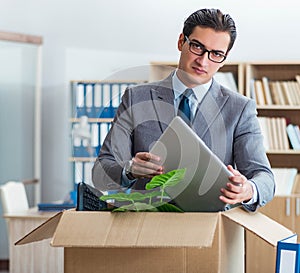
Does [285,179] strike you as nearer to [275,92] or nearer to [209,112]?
[275,92]

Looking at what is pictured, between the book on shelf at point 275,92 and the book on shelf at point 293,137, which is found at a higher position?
the book on shelf at point 275,92

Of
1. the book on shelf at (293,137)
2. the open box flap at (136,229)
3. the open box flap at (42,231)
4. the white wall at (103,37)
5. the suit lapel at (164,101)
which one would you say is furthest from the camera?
the white wall at (103,37)

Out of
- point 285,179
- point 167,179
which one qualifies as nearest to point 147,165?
point 167,179

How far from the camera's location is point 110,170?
5.08ft

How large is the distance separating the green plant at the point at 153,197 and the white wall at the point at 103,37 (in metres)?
5.37

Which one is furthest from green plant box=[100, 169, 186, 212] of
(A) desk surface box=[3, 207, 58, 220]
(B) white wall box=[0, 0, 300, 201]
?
(B) white wall box=[0, 0, 300, 201]

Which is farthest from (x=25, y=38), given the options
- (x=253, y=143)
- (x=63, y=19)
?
(x=253, y=143)

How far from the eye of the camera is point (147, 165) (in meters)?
1.50

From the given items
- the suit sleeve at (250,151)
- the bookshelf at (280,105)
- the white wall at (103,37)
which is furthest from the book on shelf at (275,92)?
the suit sleeve at (250,151)

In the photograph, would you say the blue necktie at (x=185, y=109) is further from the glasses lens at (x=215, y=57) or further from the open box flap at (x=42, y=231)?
the open box flap at (x=42, y=231)

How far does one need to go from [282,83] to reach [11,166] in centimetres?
257

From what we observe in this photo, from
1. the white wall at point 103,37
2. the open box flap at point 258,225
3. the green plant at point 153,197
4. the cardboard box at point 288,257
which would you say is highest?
the white wall at point 103,37

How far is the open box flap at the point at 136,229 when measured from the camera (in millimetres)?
1465

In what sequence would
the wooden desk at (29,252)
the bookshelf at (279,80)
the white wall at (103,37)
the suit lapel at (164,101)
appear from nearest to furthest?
the suit lapel at (164,101), the wooden desk at (29,252), the bookshelf at (279,80), the white wall at (103,37)
